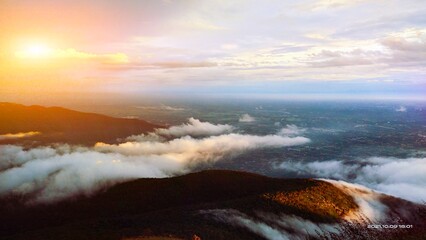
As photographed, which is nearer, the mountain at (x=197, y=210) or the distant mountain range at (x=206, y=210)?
the mountain at (x=197, y=210)

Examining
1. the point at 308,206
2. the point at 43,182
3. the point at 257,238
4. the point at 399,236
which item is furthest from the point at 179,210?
the point at 43,182

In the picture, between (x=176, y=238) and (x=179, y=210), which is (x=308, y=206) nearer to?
(x=179, y=210)

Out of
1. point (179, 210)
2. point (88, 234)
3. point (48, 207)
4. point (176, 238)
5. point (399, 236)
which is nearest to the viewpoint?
point (399, 236)

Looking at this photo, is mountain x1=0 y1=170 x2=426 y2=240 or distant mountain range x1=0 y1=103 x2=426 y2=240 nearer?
mountain x1=0 y1=170 x2=426 y2=240

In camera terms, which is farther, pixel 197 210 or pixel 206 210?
pixel 197 210

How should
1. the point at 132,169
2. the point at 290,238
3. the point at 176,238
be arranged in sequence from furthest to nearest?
the point at 132,169 → the point at 290,238 → the point at 176,238

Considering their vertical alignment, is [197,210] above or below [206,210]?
below

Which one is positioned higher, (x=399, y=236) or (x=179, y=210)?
(x=399, y=236)

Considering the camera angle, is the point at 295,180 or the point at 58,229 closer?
the point at 58,229
